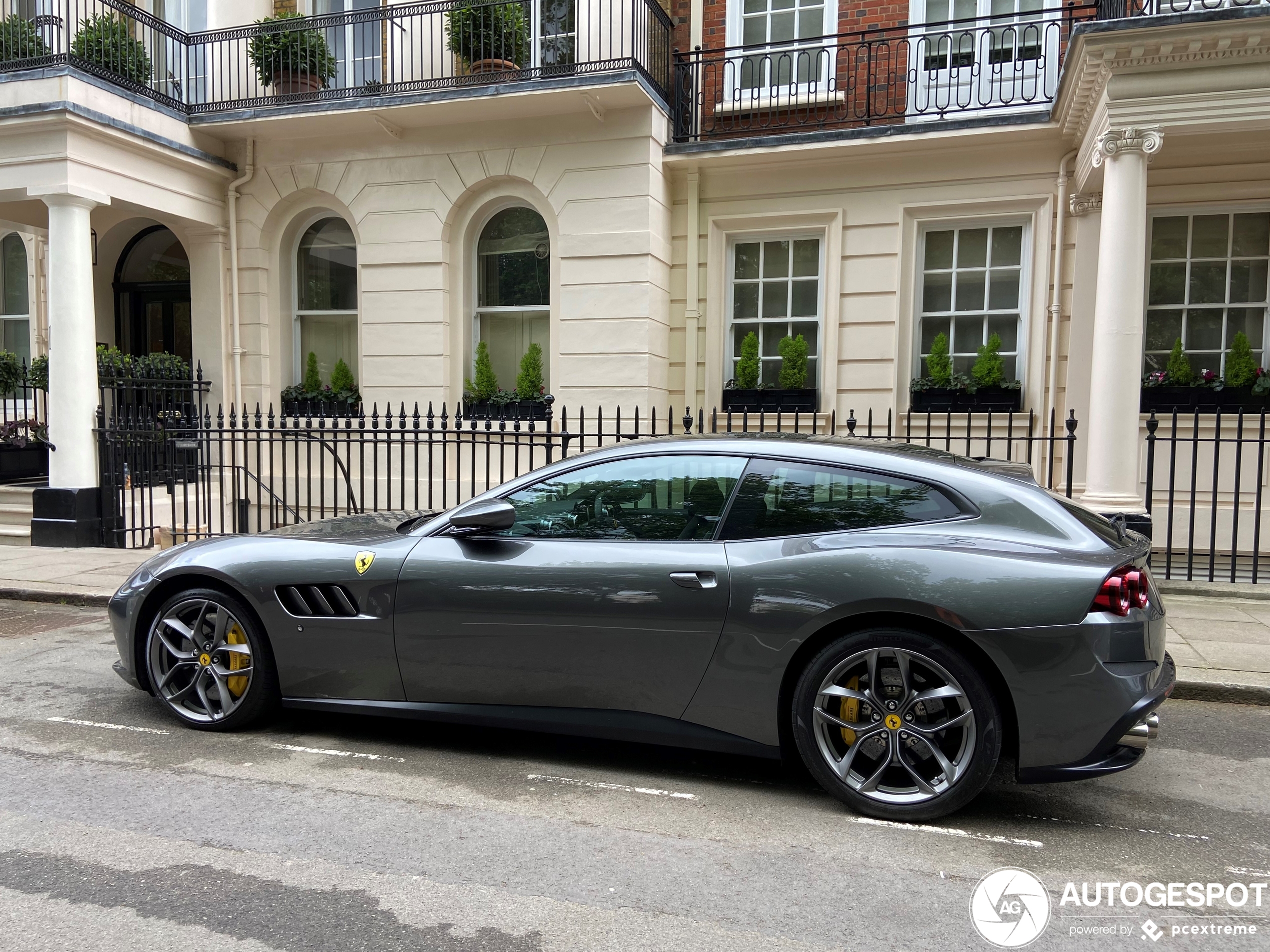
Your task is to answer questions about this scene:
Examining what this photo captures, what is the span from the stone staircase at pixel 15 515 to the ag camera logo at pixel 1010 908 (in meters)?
10.9

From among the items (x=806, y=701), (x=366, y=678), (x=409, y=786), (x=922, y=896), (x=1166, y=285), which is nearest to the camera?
(x=922, y=896)

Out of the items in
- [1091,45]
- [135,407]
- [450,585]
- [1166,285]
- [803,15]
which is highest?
[803,15]

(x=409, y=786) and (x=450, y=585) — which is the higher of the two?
(x=450, y=585)

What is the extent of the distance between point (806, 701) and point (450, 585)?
159 cm

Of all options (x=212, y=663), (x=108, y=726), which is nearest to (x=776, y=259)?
(x=212, y=663)

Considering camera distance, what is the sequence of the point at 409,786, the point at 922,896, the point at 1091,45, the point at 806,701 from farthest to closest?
the point at 1091,45 < the point at 409,786 < the point at 806,701 < the point at 922,896

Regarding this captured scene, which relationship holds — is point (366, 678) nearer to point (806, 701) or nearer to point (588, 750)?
point (588, 750)

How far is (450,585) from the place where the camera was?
12.8 feet

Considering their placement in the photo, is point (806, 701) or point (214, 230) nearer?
point (806, 701)

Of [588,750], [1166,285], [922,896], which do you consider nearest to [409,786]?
[588,750]

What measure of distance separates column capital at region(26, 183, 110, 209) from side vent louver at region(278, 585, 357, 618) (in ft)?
25.5

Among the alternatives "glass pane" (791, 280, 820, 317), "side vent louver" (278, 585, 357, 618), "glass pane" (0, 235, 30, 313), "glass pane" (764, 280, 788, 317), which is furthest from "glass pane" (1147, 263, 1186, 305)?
"glass pane" (0, 235, 30, 313)

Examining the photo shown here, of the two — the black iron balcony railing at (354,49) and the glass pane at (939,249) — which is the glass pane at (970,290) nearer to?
the glass pane at (939,249)

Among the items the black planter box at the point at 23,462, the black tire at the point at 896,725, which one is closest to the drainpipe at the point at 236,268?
the black planter box at the point at 23,462
